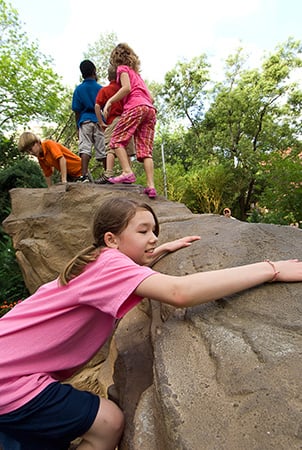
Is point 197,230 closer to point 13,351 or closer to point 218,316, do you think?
point 218,316

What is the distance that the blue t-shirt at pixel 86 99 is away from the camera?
4.93m

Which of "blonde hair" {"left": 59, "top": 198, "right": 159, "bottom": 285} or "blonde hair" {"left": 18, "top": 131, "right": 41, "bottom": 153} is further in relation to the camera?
"blonde hair" {"left": 18, "top": 131, "right": 41, "bottom": 153}

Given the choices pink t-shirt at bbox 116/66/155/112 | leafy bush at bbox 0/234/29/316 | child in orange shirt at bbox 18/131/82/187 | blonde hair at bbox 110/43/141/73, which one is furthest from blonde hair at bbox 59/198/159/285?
leafy bush at bbox 0/234/29/316

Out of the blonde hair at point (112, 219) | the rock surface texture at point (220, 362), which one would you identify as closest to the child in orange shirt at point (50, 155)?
the rock surface texture at point (220, 362)

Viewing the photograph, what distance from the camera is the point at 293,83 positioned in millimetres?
16516

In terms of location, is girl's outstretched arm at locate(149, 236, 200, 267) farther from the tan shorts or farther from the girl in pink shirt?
the tan shorts

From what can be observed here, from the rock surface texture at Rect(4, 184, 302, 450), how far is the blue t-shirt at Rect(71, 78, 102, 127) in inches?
131

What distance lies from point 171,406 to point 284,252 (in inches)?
37.2

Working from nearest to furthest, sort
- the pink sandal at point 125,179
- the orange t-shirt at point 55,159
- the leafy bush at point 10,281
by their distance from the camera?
the pink sandal at point 125,179 → the orange t-shirt at point 55,159 → the leafy bush at point 10,281

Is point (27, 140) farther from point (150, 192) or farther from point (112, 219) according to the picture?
point (112, 219)

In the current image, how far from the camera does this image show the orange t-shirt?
480 cm

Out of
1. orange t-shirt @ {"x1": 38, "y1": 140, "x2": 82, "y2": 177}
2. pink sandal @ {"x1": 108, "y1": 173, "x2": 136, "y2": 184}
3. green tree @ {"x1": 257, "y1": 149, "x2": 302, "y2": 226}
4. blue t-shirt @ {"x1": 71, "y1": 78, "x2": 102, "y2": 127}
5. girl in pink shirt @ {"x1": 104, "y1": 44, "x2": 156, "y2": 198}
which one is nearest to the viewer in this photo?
girl in pink shirt @ {"x1": 104, "y1": 44, "x2": 156, "y2": 198}

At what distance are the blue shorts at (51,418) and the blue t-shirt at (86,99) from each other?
4275 millimetres

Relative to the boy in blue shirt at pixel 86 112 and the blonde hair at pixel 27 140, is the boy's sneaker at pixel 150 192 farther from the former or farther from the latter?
the blonde hair at pixel 27 140
